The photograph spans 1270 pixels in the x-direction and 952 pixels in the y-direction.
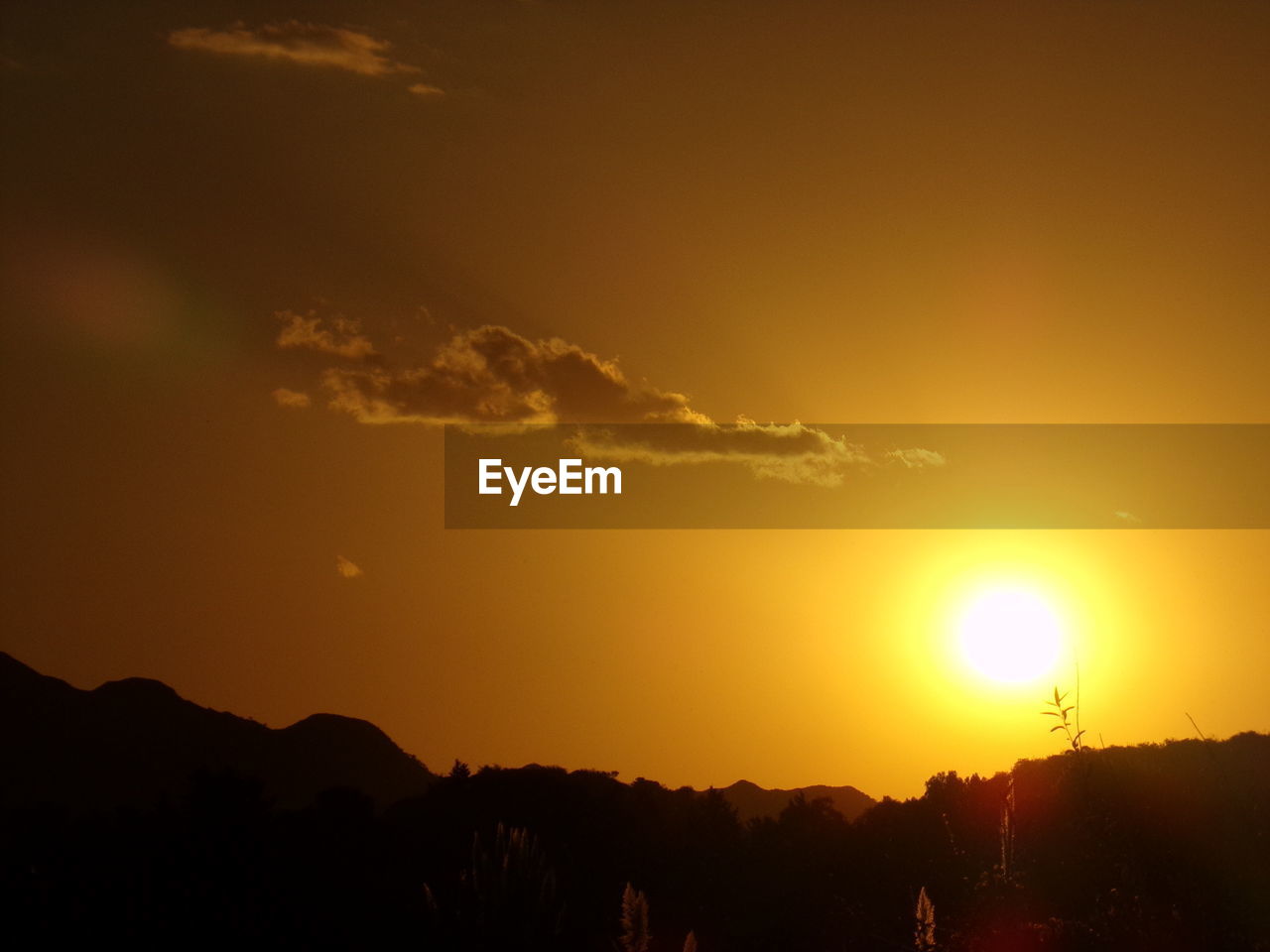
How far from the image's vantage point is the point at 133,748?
16325 cm

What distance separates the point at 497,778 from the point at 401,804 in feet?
19.6

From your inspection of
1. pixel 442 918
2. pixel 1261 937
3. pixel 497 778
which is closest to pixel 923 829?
pixel 497 778

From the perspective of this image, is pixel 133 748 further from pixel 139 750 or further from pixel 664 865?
pixel 664 865

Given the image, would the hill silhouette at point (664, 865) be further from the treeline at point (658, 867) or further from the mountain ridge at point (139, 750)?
the mountain ridge at point (139, 750)

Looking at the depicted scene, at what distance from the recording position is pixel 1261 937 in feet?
87.9

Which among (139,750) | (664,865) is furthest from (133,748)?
(664,865)

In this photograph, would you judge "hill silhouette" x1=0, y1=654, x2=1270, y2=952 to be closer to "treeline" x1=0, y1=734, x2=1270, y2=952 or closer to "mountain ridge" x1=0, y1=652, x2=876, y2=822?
"treeline" x1=0, y1=734, x2=1270, y2=952

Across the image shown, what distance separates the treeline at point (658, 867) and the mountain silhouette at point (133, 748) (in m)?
56.8

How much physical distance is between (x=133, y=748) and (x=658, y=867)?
97.4 m

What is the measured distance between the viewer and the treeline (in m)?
25.0

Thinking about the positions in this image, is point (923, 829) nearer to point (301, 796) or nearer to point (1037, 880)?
point (1037, 880)

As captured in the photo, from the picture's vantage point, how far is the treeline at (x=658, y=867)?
25047 millimetres

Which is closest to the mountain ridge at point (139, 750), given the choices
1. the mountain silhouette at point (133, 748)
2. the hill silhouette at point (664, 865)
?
the mountain silhouette at point (133, 748)

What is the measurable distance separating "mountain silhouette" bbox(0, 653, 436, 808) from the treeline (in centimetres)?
5679
